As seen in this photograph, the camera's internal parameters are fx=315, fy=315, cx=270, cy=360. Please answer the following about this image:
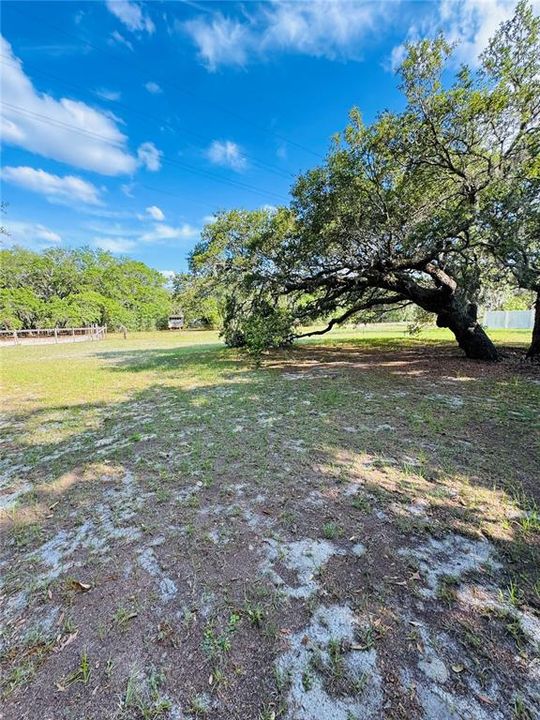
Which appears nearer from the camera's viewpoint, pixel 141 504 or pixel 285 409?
pixel 141 504

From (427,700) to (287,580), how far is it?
68 cm

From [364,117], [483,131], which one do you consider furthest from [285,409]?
[483,131]

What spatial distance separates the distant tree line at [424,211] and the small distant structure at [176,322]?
29.6m

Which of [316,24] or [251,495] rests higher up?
[316,24]

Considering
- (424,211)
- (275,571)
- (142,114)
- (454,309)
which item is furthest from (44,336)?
(275,571)

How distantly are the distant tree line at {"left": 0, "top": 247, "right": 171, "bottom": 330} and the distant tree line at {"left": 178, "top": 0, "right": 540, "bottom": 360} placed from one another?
2031cm

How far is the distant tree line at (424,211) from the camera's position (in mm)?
5242

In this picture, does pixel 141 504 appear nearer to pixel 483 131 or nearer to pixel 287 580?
pixel 287 580

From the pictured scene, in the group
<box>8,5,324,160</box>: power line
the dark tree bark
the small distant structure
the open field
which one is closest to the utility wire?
<box>8,5,324,160</box>: power line

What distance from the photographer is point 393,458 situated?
9.26ft

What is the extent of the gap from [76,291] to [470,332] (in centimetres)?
3033

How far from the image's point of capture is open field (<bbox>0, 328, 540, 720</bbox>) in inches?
43.3

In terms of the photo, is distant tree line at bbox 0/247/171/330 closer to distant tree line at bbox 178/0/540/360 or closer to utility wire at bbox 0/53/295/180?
utility wire at bbox 0/53/295/180

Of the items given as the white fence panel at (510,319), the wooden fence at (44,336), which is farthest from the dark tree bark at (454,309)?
the wooden fence at (44,336)
